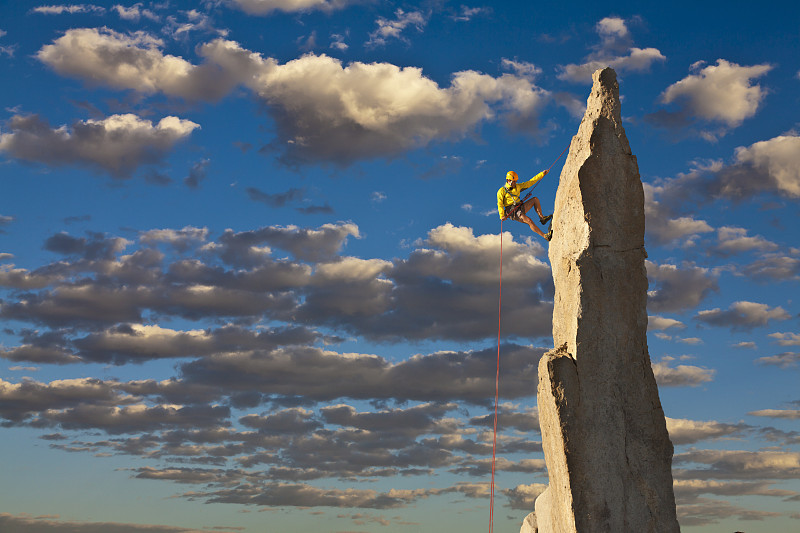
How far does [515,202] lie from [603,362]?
20.7 ft

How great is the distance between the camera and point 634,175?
761 inches

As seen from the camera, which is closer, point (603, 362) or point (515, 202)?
point (603, 362)

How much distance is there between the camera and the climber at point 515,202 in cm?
2272

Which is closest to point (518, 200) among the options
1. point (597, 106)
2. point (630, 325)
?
point (597, 106)

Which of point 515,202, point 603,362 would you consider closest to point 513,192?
point 515,202

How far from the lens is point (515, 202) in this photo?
2316 centimetres

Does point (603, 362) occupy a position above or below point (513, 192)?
below

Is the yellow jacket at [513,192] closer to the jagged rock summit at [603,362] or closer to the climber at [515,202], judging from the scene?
the climber at [515,202]

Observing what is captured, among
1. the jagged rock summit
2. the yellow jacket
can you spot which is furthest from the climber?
the jagged rock summit

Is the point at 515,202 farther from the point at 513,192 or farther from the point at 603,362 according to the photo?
the point at 603,362

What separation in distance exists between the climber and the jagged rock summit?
261 centimetres

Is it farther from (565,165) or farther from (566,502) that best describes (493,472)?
(565,165)

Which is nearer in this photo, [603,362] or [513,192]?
[603,362]

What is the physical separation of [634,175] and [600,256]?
2.20 metres
